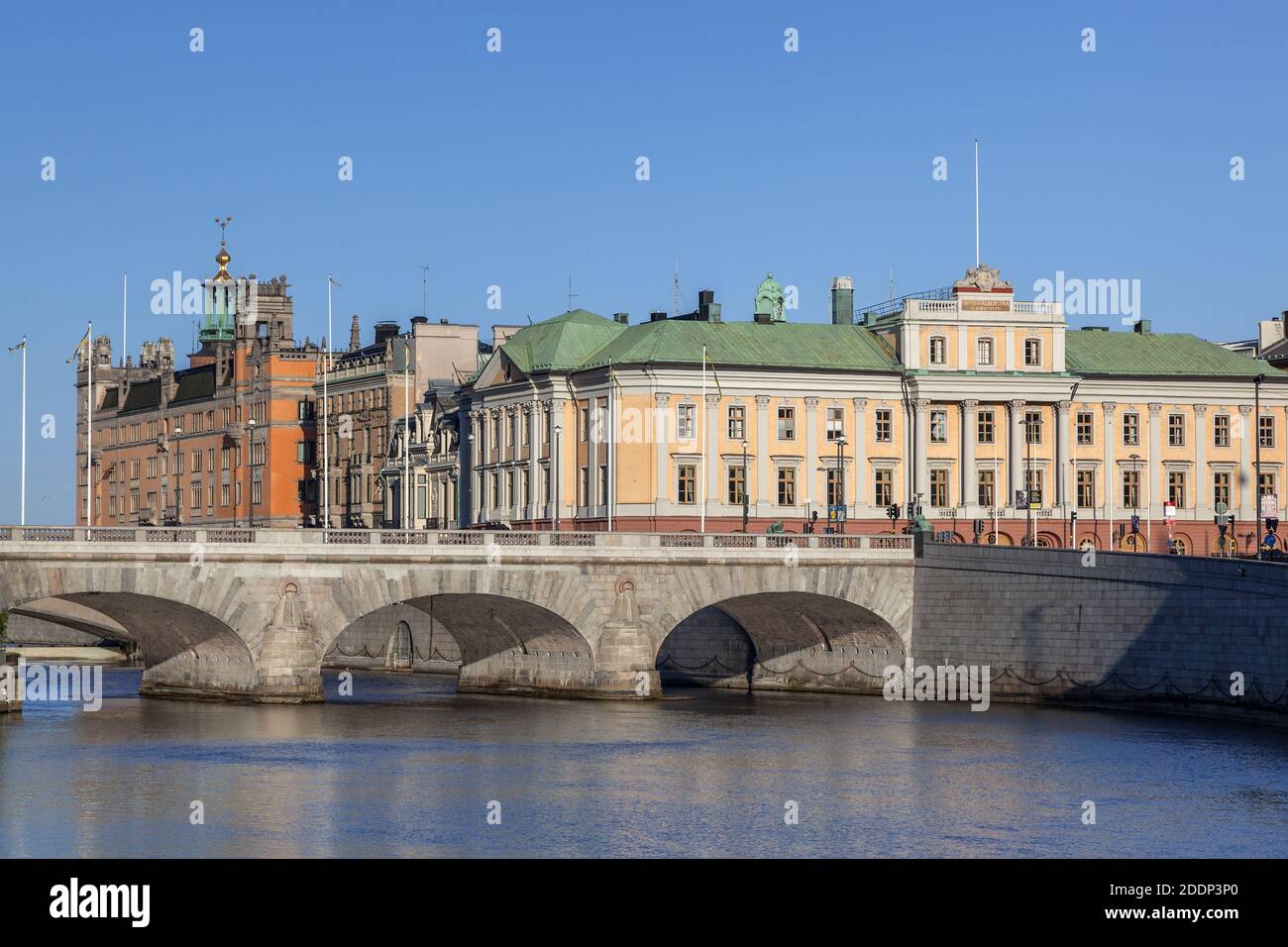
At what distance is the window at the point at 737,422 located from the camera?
127 m

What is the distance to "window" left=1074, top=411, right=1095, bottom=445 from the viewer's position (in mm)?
132500

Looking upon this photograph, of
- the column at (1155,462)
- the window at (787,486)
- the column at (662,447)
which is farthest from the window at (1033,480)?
the column at (662,447)

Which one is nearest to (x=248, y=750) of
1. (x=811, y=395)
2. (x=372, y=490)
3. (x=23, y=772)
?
(x=23, y=772)

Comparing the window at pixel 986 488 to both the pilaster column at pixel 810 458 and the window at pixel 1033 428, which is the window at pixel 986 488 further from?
the pilaster column at pixel 810 458

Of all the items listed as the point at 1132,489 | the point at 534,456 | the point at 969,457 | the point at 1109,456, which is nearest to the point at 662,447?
the point at 534,456

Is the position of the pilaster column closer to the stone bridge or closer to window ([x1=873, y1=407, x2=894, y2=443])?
window ([x1=873, y1=407, x2=894, y2=443])

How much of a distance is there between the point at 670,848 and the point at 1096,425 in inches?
3163

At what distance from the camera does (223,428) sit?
579 ft

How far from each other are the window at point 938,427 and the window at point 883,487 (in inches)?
118

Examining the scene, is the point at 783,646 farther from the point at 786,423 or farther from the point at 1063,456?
the point at 1063,456

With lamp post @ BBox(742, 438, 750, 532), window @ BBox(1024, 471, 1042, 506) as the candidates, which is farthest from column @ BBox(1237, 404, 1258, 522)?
lamp post @ BBox(742, 438, 750, 532)

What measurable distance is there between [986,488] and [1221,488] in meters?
13.9

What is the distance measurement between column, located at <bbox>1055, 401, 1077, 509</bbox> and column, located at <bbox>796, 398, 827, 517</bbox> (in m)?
13.4

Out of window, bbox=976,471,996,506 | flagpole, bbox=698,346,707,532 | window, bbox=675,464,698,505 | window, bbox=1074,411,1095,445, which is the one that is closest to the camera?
flagpole, bbox=698,346,707,532
